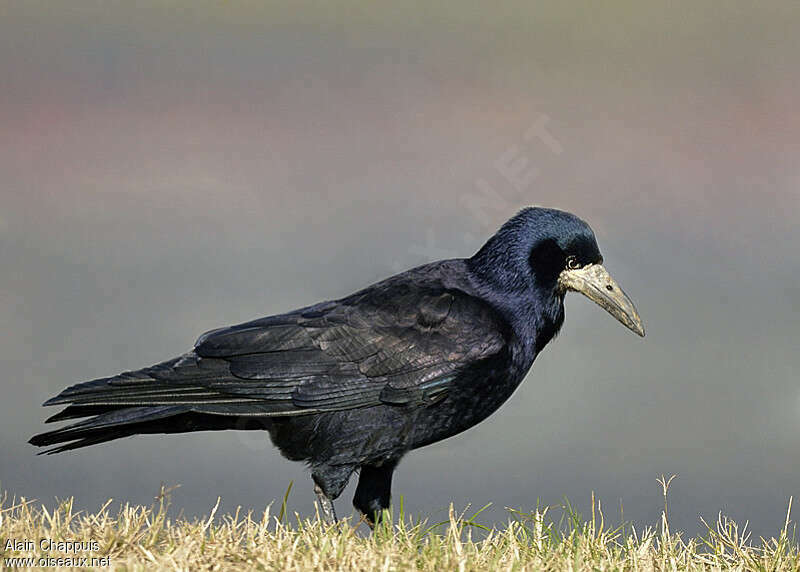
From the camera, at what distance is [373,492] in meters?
4.90

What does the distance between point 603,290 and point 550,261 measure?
317 mm

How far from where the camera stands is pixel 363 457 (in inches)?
181

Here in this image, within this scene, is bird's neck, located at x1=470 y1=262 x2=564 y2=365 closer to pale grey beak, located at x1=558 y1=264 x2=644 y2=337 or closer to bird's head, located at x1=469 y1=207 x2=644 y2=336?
bird's head, located at x1=469 y1=207 x2=644 y2=336

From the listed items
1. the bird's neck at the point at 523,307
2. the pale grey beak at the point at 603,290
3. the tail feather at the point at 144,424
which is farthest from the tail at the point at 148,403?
the pale grey beak at the point at 603,290

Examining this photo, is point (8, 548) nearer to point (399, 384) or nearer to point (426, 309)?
point (399, 384)

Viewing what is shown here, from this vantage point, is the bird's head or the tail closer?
the tail

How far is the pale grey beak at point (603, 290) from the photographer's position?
16.5ft

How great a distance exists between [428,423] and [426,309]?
528 millimetres

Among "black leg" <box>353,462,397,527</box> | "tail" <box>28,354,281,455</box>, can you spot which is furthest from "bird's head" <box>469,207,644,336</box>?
"tail" <box>28,354,281,455</box>

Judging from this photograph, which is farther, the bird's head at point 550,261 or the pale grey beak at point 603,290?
the pale grey beak at point 603,290

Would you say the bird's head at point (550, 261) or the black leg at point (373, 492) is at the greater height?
the bird's head at point (550, 261)

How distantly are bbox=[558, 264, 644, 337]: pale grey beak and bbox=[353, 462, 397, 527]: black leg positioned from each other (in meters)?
1.24

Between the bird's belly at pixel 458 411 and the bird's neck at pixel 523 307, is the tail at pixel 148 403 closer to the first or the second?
the bird's belly at pixel 458 411

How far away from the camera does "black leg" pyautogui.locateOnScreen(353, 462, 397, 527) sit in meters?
4.87
